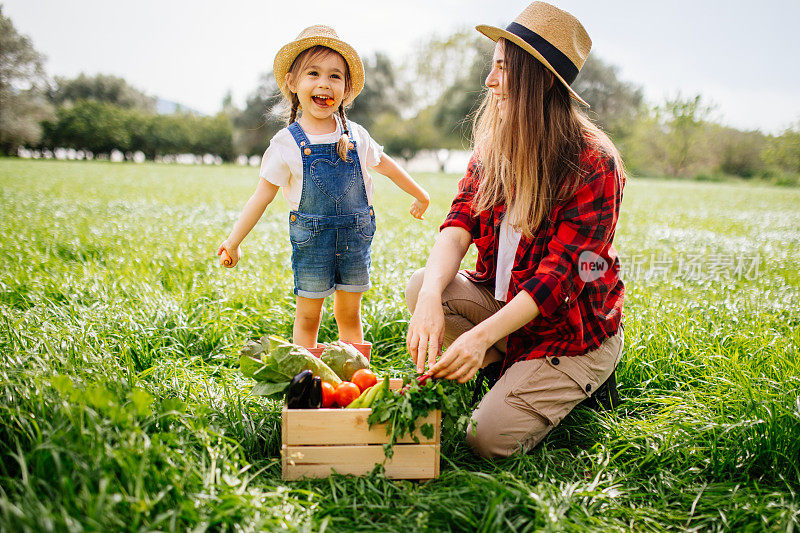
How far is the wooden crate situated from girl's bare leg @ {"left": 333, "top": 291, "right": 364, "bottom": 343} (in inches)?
47.5

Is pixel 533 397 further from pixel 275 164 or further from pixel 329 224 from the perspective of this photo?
pixel 275 164

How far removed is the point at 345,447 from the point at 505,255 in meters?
1.19

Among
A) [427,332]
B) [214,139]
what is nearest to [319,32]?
[427,332]

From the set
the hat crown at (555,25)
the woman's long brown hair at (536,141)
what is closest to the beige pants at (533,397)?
the woman's long brown hair at (536,141)

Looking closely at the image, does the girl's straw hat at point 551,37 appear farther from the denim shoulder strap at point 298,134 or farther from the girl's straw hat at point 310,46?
the denim shoulder strap at point 298,134

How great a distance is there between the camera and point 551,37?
2342 mm

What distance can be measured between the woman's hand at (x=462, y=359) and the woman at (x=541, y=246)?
1 centimetres

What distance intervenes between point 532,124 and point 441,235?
692mm

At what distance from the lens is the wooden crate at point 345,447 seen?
2078 millimetres

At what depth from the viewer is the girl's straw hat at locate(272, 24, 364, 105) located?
9.53ft

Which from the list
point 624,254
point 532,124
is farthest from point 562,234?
point 624,254

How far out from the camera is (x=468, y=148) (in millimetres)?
3033

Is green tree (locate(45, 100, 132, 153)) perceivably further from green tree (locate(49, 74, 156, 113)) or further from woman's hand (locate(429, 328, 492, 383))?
woman's hand (locate(429, 328, 492, 383))

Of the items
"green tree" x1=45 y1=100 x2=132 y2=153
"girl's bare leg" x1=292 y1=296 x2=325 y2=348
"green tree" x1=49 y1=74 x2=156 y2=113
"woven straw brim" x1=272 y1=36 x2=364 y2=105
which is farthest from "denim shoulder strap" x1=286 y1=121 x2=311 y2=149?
"green tree" x1=49 y1=74 x2=156 y2=113
